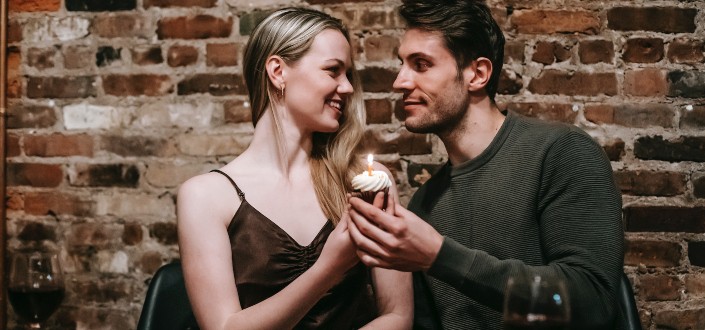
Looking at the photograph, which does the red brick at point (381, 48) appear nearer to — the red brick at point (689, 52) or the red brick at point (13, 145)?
the red brick at point (689, 52)

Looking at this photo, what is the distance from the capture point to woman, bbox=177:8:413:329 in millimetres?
1508

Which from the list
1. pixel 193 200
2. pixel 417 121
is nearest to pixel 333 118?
pixel 417 121

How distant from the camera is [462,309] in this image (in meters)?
1.60

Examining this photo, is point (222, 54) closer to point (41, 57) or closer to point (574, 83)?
point (41, 57)

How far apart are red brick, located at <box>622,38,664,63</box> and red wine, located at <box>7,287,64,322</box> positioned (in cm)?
157

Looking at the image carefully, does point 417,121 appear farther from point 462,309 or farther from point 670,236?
point 670,236

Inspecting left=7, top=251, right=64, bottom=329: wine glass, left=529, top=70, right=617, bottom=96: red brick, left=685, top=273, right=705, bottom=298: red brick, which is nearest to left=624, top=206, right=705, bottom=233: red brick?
left=685, top=273, right=705, bottom=298: red brick

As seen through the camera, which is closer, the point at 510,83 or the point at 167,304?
the point at 167,304

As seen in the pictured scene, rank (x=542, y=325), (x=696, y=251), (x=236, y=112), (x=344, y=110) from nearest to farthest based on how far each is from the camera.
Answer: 1. (x=542, y=325)
2. (x=344, y=110)
3. (x=696, y=251)
4. (x=236, y=112)

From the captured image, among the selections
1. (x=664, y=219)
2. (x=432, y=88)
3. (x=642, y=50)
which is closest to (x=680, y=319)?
(x=664, y=219)

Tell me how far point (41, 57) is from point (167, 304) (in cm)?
91

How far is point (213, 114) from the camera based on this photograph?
2.03 meters

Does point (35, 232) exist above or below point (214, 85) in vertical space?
below

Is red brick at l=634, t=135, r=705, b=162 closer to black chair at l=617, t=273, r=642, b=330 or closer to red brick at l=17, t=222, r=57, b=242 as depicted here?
black chair at l=617, t=273, r=642, b=330
